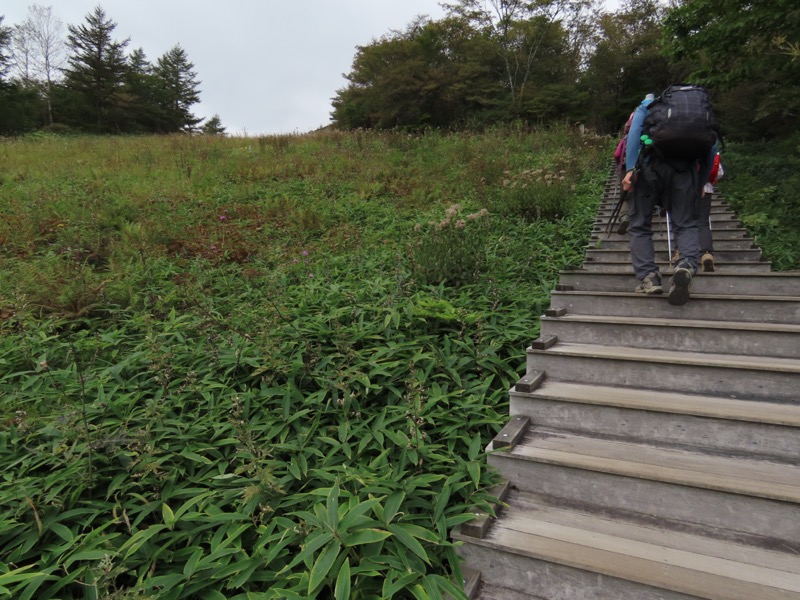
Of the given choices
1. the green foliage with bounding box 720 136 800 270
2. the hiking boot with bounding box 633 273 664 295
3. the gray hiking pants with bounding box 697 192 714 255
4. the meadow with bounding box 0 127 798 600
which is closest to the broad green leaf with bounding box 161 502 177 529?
the meadow with bounding box 0 127 798 600

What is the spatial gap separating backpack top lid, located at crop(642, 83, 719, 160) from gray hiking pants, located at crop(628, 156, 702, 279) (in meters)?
0.11

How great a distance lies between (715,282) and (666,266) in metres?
0.66

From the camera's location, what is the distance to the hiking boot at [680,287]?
310 centimetres

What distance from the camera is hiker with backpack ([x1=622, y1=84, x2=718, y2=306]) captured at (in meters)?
3.16

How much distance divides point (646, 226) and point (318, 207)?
4870 mm

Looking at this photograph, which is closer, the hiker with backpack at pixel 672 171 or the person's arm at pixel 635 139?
the hiker with backpack at pixel 672 171

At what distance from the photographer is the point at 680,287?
310 centimetres

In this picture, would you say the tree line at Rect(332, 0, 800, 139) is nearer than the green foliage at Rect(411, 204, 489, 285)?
No

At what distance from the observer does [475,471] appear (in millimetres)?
2078

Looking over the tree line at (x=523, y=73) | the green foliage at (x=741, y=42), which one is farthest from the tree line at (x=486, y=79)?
the green foliage at (x=741, y=42)

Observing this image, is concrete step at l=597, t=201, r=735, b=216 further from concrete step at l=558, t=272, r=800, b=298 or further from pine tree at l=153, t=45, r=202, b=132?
pine tree at l=153, t=45, r=202, b=132

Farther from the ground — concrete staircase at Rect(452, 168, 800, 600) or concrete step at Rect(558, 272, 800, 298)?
concrete step at Rect(558, 272, 800, 298)

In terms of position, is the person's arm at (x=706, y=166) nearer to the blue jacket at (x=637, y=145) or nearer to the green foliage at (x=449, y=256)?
the blue jacket at (x=637, y=145)

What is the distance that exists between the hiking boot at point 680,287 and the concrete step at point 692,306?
0.23 feet
